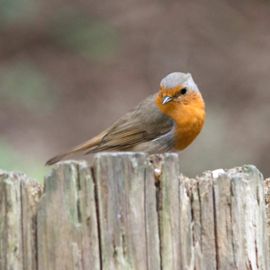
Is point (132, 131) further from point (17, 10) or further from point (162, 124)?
point (17, 10)

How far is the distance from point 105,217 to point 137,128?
3.08 meters

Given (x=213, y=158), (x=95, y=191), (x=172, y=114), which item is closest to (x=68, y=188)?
(x=95, y=191)

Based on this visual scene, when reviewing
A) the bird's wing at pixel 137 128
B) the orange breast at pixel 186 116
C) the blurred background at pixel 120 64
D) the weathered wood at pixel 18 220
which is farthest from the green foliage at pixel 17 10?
the weathered wood at pixel 18 220

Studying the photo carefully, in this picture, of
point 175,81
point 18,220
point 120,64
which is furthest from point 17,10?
point 18,220

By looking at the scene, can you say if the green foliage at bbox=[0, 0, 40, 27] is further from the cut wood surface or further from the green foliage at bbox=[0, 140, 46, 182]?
the cut wood surface

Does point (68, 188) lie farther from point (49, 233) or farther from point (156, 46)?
point (156, 46)

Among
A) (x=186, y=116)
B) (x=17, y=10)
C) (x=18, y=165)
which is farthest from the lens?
(x=17, y=10)

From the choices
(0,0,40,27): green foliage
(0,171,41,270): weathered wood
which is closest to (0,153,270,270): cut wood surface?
(0,171,41,270): weathered wood

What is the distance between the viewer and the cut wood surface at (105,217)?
8.89 ft

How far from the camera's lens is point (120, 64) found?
11188 millimetres

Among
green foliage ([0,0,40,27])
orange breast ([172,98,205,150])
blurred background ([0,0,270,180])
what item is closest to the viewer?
orange breast ([172,98,205,150])

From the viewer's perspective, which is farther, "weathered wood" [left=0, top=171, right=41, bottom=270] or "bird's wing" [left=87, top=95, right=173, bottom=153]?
"bird's wing" [left=87, top=95, right=173, bottom=153]

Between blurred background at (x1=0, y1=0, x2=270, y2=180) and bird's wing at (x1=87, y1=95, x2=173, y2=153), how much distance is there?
316 centimetres

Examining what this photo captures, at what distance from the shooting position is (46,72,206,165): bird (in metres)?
5.69
